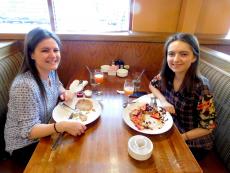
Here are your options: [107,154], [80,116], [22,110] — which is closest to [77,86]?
[80,116]

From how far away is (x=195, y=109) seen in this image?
1.28 m

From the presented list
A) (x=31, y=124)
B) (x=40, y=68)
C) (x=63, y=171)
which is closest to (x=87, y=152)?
(x=63, y=171)

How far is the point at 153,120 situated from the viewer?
43.7 inches

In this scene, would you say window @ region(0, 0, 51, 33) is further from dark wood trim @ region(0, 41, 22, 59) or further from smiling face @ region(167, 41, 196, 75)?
smiling face @ region(167, 41, 196, 75)

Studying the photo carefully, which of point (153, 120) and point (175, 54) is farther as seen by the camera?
point (175, 54)

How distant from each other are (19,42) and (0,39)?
20 centimetres

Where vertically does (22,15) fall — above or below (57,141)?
above

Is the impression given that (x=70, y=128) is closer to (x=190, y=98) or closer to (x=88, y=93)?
(x=88, y=93)

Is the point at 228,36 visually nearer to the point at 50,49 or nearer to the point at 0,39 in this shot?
the point at 50,49

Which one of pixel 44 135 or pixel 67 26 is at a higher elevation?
pixel 67 26

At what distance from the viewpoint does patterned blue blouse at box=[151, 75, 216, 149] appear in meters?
1.18

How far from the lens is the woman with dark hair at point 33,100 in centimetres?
96

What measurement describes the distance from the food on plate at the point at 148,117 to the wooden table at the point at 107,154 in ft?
0.23

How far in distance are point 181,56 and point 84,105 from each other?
0.77 m
